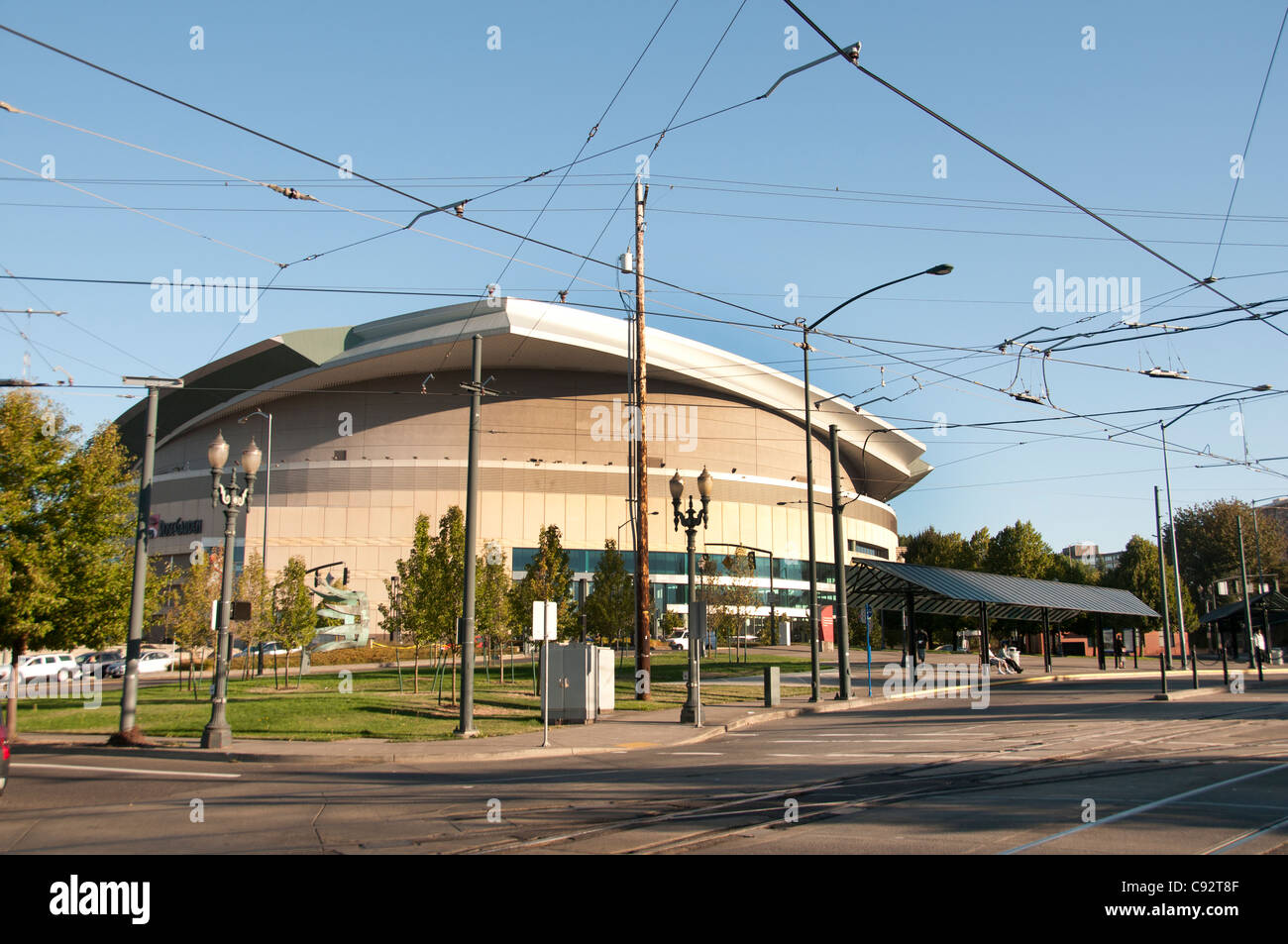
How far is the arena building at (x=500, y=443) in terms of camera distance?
260ft

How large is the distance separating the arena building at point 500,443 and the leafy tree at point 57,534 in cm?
5238

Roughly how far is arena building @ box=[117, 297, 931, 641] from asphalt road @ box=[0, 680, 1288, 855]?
59.7m

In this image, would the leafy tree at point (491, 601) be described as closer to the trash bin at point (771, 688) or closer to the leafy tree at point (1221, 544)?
the trash bin at point (771, 688)

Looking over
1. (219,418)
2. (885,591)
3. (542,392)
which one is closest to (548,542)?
(885,591)

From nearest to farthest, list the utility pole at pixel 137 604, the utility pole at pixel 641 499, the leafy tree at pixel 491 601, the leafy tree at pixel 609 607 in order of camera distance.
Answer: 1. the utility pole at pixel 137 604
2. the utility pole at pixel 641 499
3. the leafy tree at pixel 491 601
4. the leafy tree at pixel 609 607

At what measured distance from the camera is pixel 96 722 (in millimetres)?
23906

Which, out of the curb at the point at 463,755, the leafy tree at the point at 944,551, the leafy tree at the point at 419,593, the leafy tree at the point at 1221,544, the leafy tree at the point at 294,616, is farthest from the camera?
the leafy tree at the point at 1221,544

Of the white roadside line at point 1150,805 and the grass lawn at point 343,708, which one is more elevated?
the white roadside line at point 1150,805

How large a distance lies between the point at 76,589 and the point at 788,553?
7254 cm

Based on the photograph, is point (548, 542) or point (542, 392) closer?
point (548, 542)

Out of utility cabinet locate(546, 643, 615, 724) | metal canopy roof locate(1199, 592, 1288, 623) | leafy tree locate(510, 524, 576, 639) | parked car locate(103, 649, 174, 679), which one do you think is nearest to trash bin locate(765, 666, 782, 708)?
utility cabinet locate(546, 643, 615, 724)

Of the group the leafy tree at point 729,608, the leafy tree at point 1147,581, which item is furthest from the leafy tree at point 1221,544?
the leafy tree at point 729,608

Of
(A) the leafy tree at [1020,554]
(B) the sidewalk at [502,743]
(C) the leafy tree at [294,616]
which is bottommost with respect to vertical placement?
(B) the sidewalk at [502,743]
